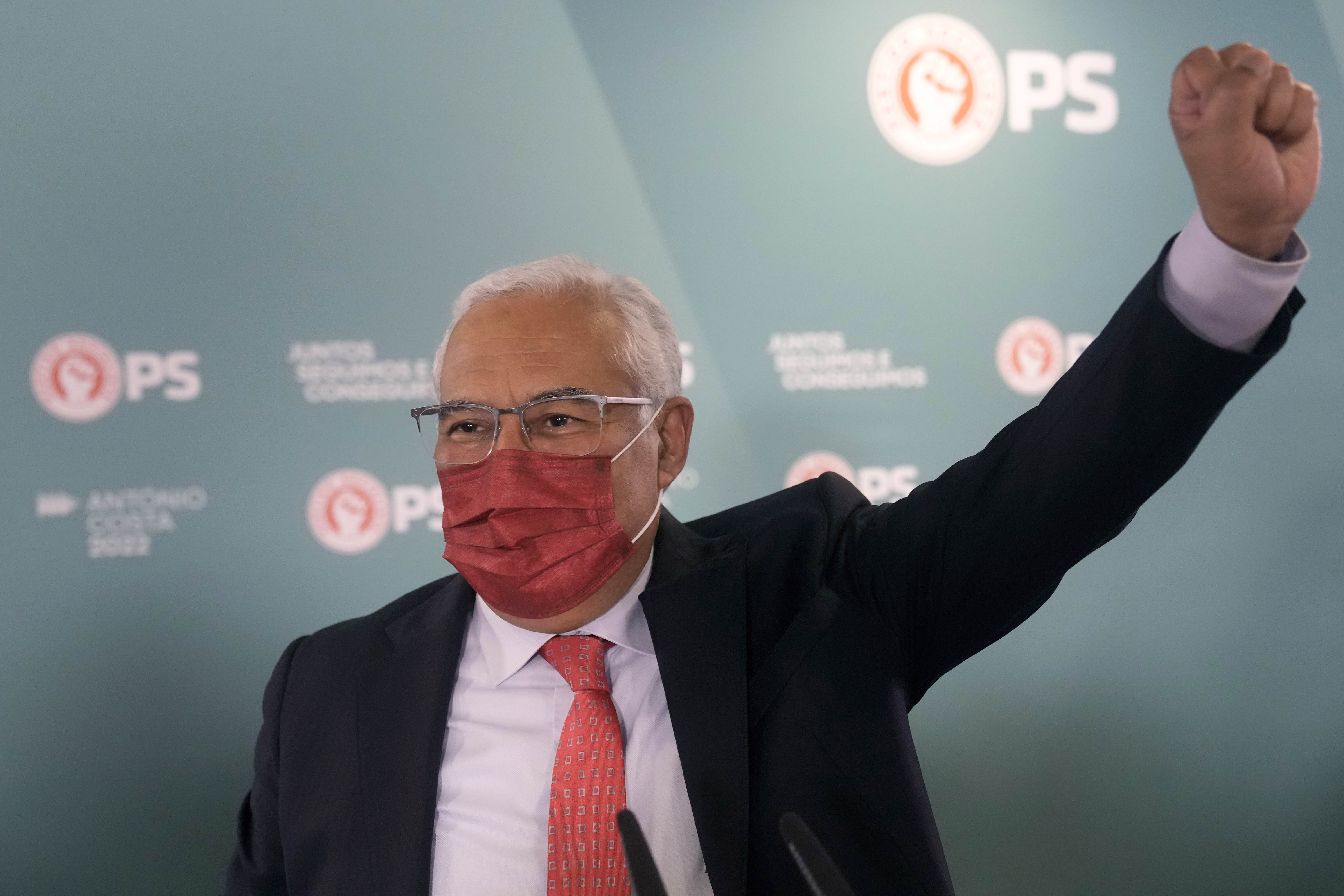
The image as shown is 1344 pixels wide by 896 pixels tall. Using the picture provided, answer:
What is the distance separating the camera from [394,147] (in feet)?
→ 7.74

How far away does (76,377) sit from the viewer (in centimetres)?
222

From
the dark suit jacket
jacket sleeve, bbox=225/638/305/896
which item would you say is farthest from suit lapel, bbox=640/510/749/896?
jacket sleeve, bbox=225/638/305/896

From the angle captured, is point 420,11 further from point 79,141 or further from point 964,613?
point 964,613

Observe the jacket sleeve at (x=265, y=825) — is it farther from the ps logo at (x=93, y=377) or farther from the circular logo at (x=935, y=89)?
the circular logo at (x=935, y=89)

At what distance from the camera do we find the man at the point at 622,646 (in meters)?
Answer: 1.12

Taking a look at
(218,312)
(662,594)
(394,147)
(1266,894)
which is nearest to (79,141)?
(218,312)

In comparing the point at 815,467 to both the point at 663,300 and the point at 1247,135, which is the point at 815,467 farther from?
the point at 1247,135

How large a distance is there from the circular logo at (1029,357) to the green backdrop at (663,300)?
0.05 metres

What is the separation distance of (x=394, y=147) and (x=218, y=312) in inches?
23.0

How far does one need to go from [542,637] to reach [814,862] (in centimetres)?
72

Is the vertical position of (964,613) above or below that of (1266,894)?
above

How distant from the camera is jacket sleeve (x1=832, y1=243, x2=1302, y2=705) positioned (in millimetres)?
875

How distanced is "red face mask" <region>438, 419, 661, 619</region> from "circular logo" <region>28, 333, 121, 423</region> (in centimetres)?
139

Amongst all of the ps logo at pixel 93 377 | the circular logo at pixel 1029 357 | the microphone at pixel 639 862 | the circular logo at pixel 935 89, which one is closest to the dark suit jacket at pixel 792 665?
the microphone at pixel 639 862
